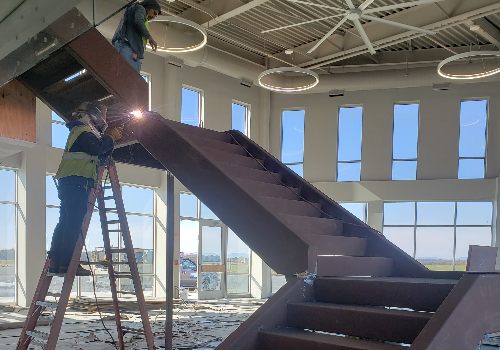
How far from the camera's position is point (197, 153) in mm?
5035

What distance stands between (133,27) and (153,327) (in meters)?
5.97

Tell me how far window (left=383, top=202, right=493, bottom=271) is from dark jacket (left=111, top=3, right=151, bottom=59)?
44.4 feet

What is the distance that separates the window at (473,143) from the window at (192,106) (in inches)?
372

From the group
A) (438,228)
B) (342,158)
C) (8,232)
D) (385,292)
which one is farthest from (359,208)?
(385,292)

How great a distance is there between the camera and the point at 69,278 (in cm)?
493

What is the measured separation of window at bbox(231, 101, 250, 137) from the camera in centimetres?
1916

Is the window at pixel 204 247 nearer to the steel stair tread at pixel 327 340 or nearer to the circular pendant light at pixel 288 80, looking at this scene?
the circular pendant light at pixel 288 80

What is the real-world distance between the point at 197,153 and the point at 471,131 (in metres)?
15.2

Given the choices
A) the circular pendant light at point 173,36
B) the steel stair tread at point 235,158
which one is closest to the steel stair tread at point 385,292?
the steel stair tread at point 235,158

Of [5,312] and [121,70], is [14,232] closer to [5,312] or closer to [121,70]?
[5,312]

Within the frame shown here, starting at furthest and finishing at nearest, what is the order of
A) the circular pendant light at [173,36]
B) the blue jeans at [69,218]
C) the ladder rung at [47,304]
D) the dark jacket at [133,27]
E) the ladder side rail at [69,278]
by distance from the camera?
the circular pendant light at [173,36] < the dark jacket at [133,27] < the blue jeans at [69,218] < the ladder rung at [47,304] < the ladder side rail at [69,278]

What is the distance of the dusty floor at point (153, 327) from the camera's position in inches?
306

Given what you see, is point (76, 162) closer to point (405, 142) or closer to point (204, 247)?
point (204, 247)

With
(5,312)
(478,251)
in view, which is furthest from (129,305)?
(478,251)
